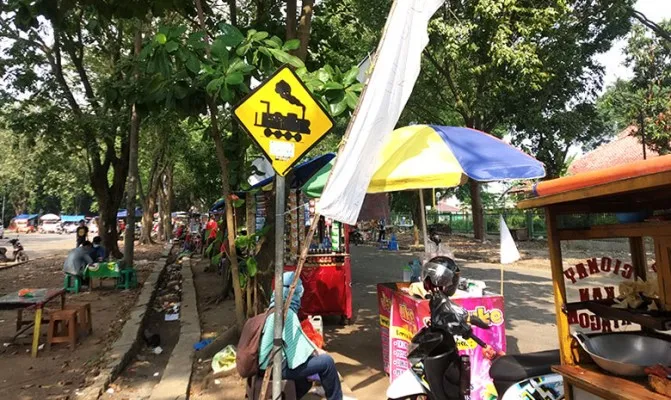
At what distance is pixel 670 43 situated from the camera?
16.2m

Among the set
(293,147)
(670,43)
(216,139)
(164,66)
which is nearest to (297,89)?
(293,147)

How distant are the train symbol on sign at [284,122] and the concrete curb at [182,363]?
125 inches

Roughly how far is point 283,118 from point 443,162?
1.86 meters

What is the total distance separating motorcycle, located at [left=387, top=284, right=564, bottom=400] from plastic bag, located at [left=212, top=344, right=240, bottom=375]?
2602 mm

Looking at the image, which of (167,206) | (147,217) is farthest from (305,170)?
(167,206)

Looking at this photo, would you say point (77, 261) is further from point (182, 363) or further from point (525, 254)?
point (525, 254)

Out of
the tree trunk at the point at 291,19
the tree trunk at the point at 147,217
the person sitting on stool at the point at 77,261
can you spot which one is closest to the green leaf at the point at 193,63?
the tree trunk at the point at 291,19

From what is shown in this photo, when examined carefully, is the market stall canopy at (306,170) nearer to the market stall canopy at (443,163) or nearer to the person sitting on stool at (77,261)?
the market stall canopy at (443,163)

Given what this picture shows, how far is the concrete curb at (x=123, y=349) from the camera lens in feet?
16.2

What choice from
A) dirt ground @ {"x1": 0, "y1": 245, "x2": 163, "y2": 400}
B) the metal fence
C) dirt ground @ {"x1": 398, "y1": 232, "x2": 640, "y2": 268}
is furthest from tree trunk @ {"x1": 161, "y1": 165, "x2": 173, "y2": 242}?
dirt ground @ {"x1": 0, "y1": 245, "x2": 163, "y2": 400}

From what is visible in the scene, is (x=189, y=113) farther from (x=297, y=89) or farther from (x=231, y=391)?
(x=231, y=391)

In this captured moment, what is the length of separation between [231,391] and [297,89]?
3.34 metres

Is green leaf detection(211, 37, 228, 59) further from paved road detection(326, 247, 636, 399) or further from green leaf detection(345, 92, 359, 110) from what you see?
paved road detection(326, 247, 636, 399)

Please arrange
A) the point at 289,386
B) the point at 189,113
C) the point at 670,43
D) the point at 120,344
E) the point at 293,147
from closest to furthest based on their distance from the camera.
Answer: the point at 293,147, the point at 289,386, the point at 189,113, the point at 120,344, the point at 670,43
